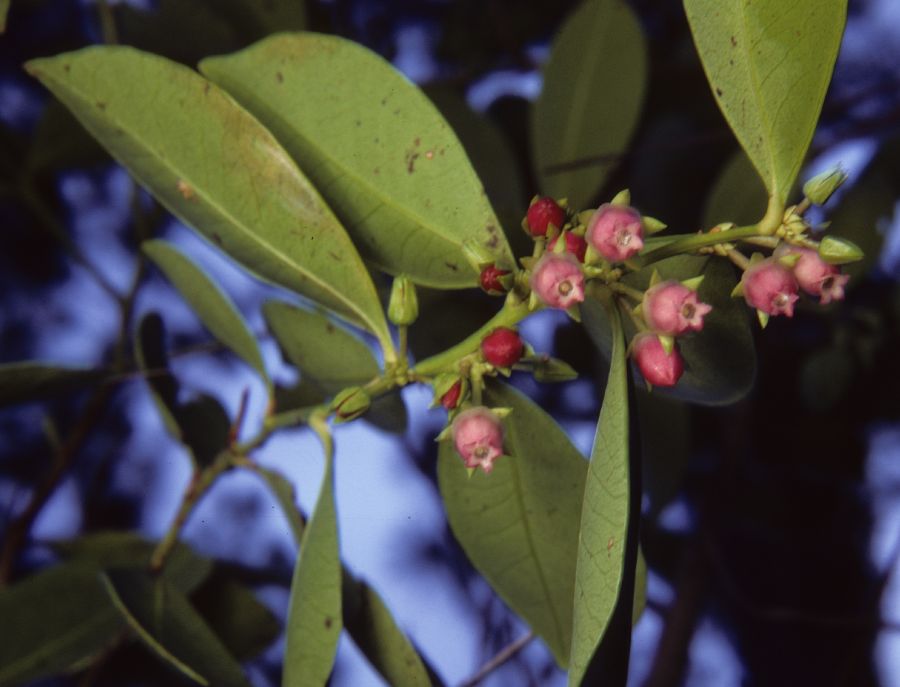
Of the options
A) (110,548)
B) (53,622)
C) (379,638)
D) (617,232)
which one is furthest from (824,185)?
(110,548)

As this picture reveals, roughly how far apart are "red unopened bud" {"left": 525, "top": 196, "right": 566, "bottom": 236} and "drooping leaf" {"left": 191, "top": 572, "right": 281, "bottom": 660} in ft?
2.96

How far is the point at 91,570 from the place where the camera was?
4.65 ft

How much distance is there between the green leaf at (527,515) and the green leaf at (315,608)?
18 centimetres

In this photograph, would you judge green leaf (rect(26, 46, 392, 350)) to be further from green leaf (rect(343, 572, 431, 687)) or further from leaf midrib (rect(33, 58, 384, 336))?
green leaf (rect(343, 572, 431, 687))

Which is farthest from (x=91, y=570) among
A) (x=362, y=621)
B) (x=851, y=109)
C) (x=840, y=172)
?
(x=851, y=109)

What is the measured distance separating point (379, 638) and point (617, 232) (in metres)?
0.55

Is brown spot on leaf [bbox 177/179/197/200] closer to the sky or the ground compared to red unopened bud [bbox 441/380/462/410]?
closer to the sky

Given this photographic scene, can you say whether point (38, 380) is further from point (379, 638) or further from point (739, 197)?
point (739, 197)

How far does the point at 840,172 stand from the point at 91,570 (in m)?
1.12

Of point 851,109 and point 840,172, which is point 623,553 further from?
point 851,109

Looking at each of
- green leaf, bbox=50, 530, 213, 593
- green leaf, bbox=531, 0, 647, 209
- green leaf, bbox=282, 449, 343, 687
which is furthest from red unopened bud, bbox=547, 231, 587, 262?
green leaf, bbox=50, 530, 213, 593

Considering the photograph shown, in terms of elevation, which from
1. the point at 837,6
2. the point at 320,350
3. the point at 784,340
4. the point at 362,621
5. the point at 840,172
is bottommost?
the point at 784,340

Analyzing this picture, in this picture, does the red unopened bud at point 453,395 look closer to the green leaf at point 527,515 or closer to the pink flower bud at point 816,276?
the green leaf at point 527,515

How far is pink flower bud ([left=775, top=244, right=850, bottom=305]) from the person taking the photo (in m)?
0.88
